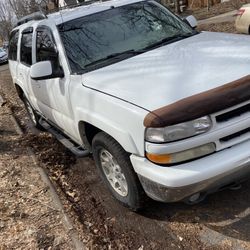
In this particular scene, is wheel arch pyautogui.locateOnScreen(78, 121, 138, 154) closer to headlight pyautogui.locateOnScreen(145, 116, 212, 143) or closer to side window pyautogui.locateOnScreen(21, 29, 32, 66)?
headlight pyautogui.locateOnScreen(145, 116, 212, 143)

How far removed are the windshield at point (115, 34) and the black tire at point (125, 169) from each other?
0.84 metres

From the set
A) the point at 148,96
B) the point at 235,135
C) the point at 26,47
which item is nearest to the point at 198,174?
the point at 235,135

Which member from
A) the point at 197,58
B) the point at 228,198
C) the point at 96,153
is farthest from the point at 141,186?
the point at 197,58

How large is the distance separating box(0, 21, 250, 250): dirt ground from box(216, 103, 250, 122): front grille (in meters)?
1.04

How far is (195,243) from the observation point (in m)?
3.38

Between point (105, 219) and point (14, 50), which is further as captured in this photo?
point (14, 50)

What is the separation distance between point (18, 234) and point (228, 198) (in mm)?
2060

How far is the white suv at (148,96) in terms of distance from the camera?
2.96m

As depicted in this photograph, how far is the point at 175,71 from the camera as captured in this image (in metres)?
3.46

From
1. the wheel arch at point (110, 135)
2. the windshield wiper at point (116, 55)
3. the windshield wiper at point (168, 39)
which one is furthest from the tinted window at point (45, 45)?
the windshield wiper at point (168, 39)

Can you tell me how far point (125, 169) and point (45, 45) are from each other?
2256 mm

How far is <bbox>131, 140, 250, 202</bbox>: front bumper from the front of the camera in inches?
117

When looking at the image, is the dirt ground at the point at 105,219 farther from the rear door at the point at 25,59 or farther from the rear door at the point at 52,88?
the rear door at the point at 25,59

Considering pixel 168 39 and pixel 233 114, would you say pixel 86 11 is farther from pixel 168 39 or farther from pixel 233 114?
pixel 233 114
